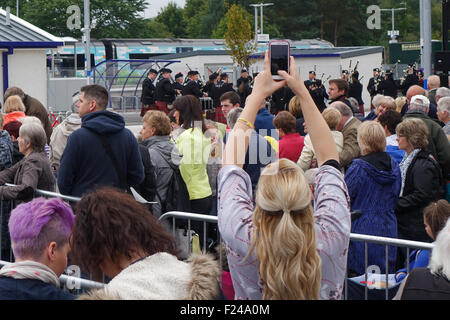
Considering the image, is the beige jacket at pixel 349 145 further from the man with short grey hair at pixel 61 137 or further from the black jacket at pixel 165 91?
the black jacket at pixel 165 91

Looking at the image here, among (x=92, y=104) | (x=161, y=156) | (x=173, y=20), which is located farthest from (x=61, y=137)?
(x=173, y=20)

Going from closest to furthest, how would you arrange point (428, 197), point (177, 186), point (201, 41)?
point (428, 197) < point (177, 186) < point (201, 41)

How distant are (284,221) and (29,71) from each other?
1822cm

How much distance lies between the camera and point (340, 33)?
295 feet

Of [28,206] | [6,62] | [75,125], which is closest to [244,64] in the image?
[6,62]

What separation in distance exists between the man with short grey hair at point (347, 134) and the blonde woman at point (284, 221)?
4.55 metres

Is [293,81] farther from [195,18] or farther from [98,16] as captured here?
[195,18]

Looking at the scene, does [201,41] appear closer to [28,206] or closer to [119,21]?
[119,21]

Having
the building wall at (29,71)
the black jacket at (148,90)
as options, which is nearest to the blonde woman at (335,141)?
the building wall at (29,71)

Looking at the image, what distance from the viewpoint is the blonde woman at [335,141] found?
7672 mm

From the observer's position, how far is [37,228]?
11.3 feet

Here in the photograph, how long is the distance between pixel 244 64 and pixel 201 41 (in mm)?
22696

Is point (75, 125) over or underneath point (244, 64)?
underneath

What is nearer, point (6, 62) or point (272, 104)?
point (6, 62)
